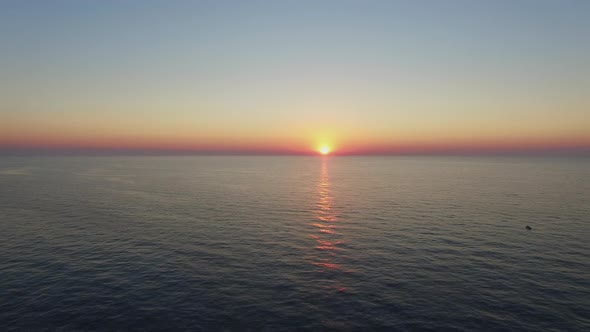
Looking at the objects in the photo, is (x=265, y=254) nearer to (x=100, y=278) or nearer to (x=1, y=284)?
(x=100, y=278)

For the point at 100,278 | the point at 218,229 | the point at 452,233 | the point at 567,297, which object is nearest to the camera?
the point at 567,297

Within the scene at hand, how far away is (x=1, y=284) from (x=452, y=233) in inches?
3488

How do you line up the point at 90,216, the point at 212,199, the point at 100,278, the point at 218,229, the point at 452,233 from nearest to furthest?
the point at 100,278 < the point at 452,233 < the point at 218,229 < the point at 90,216 < the point at 212,199

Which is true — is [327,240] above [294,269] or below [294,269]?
above

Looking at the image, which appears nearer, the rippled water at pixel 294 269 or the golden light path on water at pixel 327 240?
the rippled water at pixel 294 269

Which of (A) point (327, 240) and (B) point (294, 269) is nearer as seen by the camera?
(B) point (294, 269)

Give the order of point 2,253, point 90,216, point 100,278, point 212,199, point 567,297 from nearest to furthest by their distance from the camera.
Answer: point 567,297, point 100,278, point 2,253, point 90,216, point 212,199

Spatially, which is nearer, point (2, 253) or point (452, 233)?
point (2, 253)

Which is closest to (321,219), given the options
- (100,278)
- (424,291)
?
(424,291)

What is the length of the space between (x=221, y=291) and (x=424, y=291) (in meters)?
30.3

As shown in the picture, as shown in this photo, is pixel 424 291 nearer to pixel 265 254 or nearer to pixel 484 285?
pixel 484 285

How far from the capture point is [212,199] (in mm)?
133625

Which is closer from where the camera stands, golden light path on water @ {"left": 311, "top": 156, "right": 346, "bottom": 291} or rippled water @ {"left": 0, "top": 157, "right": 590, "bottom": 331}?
rippled water @ {"left": 0, "top": 157, "right": 590, "bottom": 331}

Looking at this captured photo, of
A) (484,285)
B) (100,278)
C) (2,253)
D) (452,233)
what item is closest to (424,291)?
(484,285)
